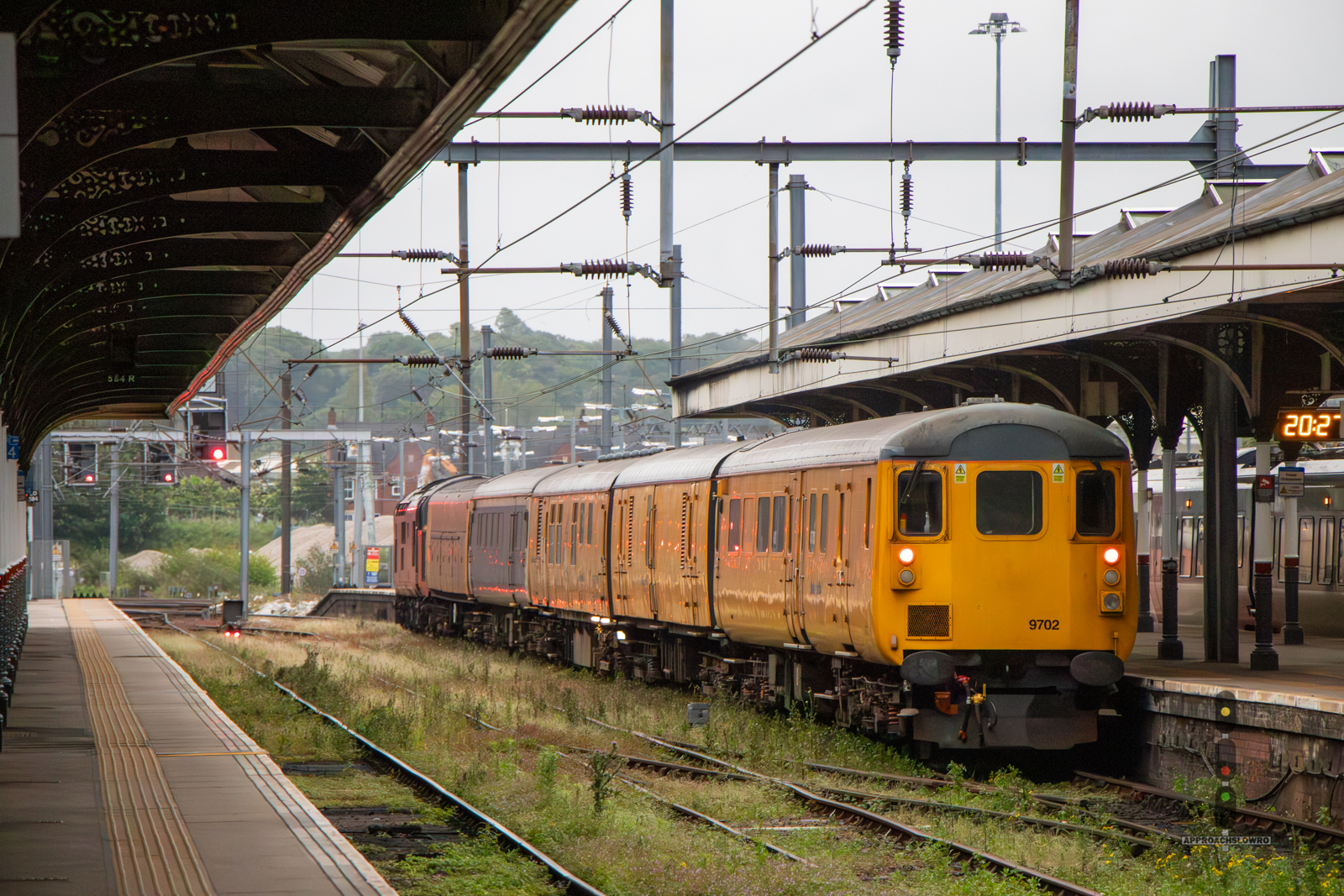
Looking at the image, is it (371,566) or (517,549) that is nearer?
(517,549)

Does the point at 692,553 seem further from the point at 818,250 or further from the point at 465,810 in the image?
the point at 465,810

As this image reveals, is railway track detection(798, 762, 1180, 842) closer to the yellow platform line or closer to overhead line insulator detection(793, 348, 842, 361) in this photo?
the yellow platform line

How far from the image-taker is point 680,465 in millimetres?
20531

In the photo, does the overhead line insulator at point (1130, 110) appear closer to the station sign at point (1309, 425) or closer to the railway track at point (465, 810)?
the station sign at point (1309, 425)

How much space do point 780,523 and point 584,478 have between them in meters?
8.47

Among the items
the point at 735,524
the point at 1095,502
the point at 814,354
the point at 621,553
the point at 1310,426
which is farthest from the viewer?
the point at 814,354

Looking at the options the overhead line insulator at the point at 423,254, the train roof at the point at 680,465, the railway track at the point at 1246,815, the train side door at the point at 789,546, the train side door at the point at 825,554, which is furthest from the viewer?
the overhead line insulator at the point at 423,254

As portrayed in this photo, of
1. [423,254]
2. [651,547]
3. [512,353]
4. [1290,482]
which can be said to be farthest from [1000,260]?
[423,254]

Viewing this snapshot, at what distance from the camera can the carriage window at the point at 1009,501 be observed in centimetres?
1413

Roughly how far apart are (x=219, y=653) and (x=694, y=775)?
17.7 m

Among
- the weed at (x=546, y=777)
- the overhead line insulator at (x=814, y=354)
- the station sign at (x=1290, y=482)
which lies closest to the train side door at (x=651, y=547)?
the overhead line insulator at (x=814, y=354)

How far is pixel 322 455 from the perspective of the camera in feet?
302

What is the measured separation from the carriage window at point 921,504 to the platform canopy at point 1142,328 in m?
3.11

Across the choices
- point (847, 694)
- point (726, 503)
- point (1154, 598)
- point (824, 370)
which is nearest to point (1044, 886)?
point (847, 694)
